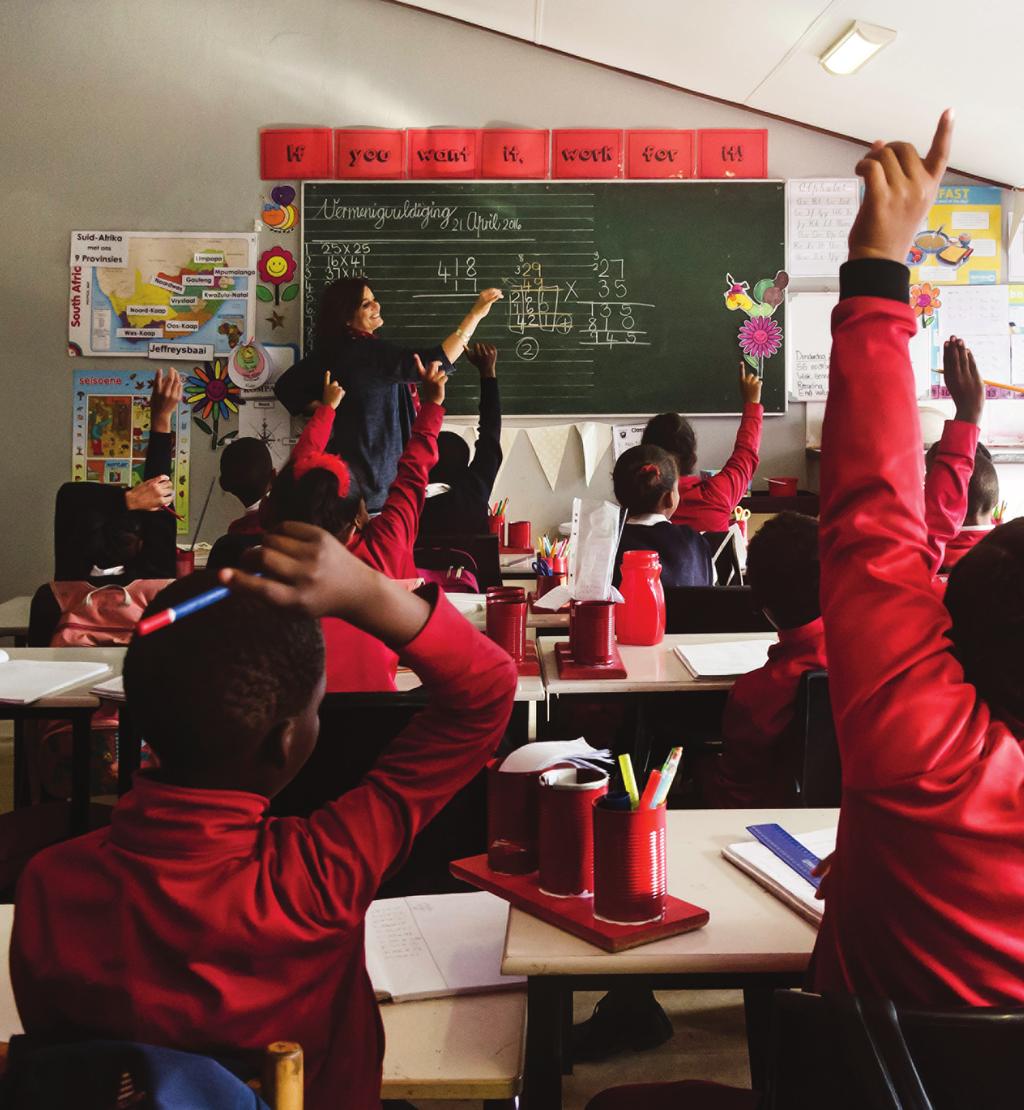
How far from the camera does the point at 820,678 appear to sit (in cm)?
206

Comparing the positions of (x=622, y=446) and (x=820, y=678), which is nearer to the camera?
(x=820, y=678)

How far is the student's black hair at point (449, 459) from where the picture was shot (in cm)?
445

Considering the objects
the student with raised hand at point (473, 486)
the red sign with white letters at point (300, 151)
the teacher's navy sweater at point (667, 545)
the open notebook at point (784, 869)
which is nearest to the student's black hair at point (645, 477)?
the teacher's navy sweater at point (667, 545)

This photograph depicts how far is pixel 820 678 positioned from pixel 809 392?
12.4 ft

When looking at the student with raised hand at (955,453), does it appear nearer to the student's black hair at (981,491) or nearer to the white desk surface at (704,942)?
the white desk surface at (704,942)

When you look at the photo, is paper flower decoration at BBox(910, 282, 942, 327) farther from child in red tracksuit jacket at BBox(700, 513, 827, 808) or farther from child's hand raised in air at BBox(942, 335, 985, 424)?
child's hand raised in air at BBox(942, 335, 985, 424)

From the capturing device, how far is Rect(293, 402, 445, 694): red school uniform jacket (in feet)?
7.18

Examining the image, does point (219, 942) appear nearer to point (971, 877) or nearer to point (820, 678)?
point (971, 877)

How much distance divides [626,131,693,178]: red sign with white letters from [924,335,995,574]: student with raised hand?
363cm

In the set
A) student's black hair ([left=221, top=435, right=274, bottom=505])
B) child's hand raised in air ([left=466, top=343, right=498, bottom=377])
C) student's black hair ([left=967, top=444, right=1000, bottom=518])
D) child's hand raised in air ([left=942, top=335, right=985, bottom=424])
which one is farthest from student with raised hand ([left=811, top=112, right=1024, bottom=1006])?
student's black hair ([left=221, top=435, right=274, bottom=505])

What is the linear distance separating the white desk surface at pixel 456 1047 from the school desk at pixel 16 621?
9.04 ft

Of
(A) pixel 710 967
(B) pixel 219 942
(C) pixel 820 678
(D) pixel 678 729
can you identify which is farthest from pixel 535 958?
(D) pixel 678 729

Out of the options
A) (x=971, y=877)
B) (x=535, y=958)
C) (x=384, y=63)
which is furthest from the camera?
(x=384, y=63)

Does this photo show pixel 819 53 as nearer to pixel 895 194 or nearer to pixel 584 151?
pixel 584 151
